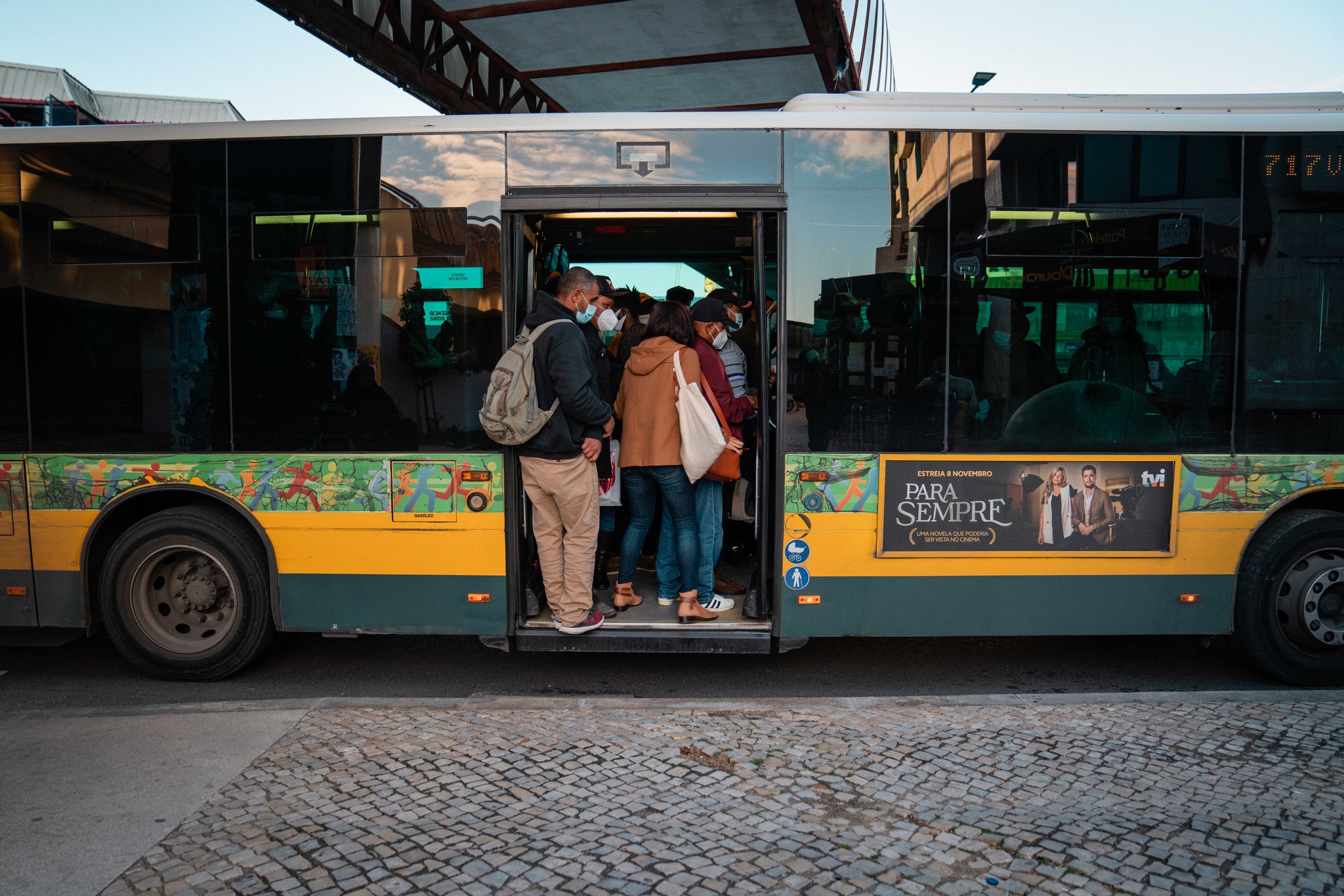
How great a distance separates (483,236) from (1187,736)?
13.8 feet

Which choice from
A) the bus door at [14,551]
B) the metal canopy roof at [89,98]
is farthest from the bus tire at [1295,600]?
the metal canopy roof at [89,98]

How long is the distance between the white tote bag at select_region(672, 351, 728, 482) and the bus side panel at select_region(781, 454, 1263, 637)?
0.52 m

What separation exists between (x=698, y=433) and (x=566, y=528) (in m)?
0.91

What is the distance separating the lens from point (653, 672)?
17.1 ft

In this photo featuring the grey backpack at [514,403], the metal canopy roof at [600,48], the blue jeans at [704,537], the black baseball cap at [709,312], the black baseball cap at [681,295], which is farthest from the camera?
the metal canopy roof at [600,48]

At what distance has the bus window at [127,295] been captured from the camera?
4.75 meters

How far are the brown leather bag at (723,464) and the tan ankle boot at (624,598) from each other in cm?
84

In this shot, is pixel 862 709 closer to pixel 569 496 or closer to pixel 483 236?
pixel 569 496

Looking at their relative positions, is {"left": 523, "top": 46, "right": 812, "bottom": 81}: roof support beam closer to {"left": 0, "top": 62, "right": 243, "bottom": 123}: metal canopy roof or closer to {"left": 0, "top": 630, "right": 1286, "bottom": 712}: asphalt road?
{"left": 0, "top": 630, "right": 1286, "bottom": 712}: asphalt road

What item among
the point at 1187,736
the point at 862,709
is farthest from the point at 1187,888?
the point at 862,709

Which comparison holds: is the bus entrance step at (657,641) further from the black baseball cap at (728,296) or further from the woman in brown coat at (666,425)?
the black baseball cap at (728,296)

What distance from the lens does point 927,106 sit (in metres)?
4.82

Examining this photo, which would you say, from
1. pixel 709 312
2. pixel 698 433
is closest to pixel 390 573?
pixel 698 433

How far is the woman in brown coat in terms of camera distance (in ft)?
16.5
